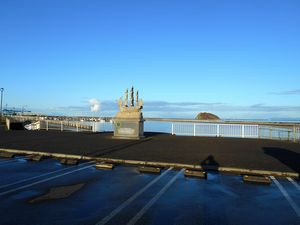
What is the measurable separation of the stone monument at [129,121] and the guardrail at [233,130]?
652 cm

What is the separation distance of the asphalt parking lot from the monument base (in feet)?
40.9

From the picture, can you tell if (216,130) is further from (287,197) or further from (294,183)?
(287,197)

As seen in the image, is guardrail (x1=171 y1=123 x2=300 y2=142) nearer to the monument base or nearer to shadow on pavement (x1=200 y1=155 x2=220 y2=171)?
the monument base

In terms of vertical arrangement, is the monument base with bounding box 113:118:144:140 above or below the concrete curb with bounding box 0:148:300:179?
above

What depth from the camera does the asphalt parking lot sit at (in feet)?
18.7

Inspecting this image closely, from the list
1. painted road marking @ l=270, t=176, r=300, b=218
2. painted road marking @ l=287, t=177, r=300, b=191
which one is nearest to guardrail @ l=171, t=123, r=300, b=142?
painted road marking @ l=287, t=177, r=300, b=191

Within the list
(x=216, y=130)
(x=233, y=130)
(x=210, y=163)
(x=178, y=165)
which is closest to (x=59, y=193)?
(x=178, y=165)

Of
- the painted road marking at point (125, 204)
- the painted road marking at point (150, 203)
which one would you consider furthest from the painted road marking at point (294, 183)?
the painted road marking at point (125, 204)

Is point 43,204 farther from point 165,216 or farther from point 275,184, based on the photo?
point 275,184

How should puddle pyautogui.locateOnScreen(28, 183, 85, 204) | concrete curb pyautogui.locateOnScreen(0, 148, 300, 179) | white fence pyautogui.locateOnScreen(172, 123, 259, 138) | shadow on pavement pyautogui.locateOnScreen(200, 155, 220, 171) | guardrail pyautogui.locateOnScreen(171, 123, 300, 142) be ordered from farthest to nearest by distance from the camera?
white fence pyautogui.locateOnScreen(172, 123, 259, 138), guardrail pyautogui.locateOnScreen(171, 123, 300, 142), shadow on pavement pyautogui.locateOnScreen(200, 155, 220, 171), concrete curb pyautogui.locateOnScreen(0, 148, 300, 179), puddle pyautogui.locateOnScreen(28, 183, 85, 204)

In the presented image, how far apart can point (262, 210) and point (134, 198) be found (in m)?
2.64

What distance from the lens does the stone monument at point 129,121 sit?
22.9m

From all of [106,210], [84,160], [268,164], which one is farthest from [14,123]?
[106,210]

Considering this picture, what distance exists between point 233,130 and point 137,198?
21.7 m
